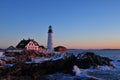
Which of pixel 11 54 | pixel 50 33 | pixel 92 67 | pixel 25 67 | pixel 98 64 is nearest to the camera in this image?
pixel 25 67

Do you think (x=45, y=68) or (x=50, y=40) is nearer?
(x=45, y=68)

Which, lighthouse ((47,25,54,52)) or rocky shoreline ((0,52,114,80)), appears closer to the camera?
rocky shoreline ((0,52,114,80))

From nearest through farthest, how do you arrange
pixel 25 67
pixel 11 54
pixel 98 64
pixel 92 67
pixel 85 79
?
1. pixel 85 79
2. pixel 25 67
3. pixel 92 67
4. pixel 98 64
5. pixel 11 54

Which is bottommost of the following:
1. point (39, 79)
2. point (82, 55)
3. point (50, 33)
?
point (39, 79)

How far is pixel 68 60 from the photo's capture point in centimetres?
3070

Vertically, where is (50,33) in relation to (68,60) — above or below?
above

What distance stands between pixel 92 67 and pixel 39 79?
36.1 ft

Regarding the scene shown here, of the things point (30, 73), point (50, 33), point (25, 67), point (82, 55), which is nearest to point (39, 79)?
point (30, 73)

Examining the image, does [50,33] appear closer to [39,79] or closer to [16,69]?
[16,69]

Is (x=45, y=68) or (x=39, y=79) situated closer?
(x=39, y=79)

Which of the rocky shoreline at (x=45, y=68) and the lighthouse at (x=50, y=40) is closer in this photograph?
the rocky shoreline at (x=45, y=68)

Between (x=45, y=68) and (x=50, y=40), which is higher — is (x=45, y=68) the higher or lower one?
the lower one

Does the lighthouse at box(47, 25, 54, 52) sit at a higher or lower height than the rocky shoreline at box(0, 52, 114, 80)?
higher

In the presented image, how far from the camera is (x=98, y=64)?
32812mm
